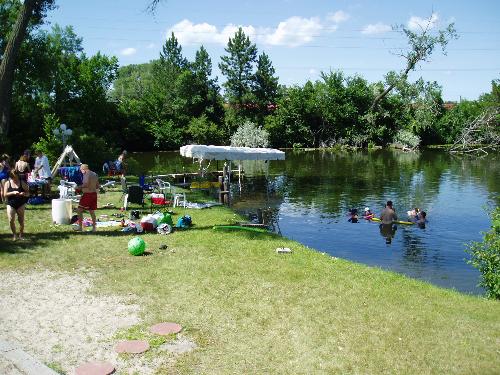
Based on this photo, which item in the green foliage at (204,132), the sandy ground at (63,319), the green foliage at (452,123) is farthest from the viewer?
the green foliage at (452,123)

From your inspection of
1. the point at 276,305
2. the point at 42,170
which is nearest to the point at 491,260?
the point at 276,305

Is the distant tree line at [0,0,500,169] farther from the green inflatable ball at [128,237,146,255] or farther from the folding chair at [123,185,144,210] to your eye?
the green inflatable ball at [128,237,146,255]

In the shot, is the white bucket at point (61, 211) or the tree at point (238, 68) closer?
the white bucket at point (61, 211)

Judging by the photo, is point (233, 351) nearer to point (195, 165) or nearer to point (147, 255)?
point (147, 255)

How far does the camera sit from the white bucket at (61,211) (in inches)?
537

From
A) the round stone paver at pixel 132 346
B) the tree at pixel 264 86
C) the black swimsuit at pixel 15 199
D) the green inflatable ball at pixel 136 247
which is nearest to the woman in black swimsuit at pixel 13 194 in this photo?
the black swimsuit at pixel 15 199

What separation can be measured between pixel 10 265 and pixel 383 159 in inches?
1648

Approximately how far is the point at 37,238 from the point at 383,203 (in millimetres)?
17067

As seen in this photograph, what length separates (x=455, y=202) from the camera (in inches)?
973

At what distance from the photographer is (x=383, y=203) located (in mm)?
24203

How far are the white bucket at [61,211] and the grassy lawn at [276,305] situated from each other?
0.96 metres

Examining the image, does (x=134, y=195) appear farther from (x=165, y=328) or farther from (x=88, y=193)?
(x=165, y=328)

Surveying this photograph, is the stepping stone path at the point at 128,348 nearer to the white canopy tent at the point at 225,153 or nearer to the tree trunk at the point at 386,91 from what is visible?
the white canopy tent at the point at 225,153

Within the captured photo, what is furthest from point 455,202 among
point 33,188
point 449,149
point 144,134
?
point 144,134
